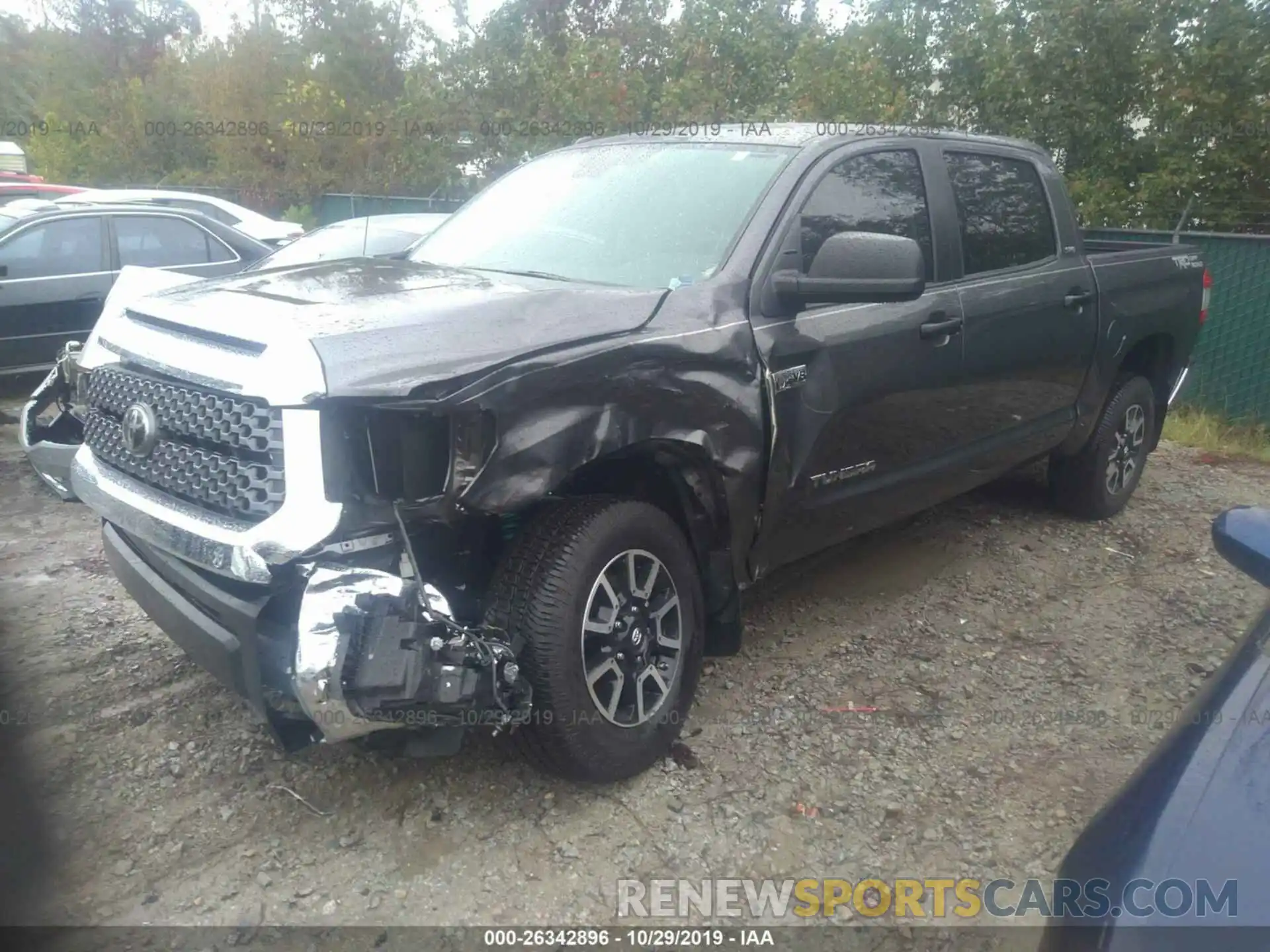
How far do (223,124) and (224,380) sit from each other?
1869cm

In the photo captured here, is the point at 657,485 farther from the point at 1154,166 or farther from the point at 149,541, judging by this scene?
the point at 1154,166

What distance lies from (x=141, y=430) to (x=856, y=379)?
2.26 m

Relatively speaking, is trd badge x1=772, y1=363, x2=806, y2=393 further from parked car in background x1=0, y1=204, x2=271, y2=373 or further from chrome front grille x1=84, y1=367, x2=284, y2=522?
parked car in background x1=0, y1=204, x2=271, y2=373

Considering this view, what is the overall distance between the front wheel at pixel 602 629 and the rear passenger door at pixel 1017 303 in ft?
5.67

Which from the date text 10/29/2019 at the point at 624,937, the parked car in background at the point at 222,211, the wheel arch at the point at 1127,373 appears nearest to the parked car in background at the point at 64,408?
the date text 10/29/2019 at the point at 624,937

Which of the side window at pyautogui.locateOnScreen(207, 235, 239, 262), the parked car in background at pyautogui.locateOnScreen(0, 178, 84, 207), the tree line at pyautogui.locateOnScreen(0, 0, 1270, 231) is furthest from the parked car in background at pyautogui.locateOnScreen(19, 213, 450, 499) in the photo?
the parked car in background at pyautogui.locateOnScreen(0, 178, 84, 207)

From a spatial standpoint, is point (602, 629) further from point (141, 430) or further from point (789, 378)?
point (141, 430)

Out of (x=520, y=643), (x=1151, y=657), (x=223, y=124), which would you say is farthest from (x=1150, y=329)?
(x=223, y=124)

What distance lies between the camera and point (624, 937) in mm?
2643

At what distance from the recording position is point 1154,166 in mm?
10086

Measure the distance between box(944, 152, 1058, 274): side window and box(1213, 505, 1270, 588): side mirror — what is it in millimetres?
2070

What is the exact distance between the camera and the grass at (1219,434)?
26.0 ft

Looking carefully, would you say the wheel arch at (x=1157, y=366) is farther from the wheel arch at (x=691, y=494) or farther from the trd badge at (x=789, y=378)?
the wheel arch at (x=691, y=494)

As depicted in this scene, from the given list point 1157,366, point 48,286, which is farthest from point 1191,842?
point 48,286
